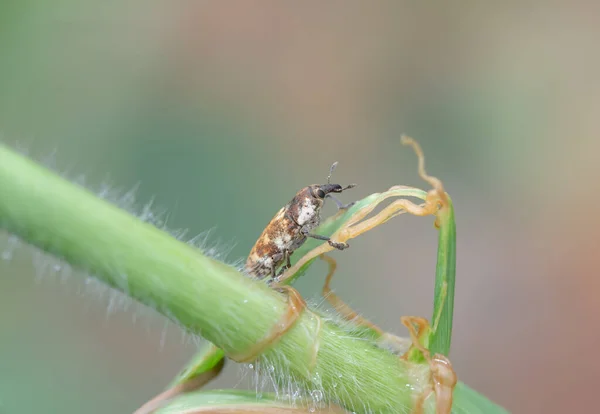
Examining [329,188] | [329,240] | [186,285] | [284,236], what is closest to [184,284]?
[186,285]

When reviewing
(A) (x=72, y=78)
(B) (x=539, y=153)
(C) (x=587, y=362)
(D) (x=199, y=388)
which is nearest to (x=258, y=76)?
(A) (x=72, y=78)

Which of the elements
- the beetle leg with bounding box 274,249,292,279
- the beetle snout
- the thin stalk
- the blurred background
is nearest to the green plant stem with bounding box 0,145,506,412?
the thin stalk

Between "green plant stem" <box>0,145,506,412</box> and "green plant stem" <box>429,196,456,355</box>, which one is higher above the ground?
"green plant stem" <box>429,196,456,355</box>

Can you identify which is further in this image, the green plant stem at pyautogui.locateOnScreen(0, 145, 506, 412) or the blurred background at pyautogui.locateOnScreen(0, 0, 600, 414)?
the blurred background at pyautogui.locateOnScreen(0, 0, 600, 414)

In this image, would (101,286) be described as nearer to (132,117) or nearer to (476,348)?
(476,348)

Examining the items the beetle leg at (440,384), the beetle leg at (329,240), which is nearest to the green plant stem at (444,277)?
the beetle leg at (440,384)

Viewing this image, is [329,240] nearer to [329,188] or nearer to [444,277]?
[444,277]

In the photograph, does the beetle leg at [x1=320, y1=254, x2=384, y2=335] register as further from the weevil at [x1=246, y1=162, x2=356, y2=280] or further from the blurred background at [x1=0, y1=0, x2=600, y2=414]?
the blurred background at [x1=0, y1=0, x2=600, y2=414]

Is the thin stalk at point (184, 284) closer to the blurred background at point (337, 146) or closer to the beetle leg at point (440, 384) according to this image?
the beetle leg at point (440, 384)

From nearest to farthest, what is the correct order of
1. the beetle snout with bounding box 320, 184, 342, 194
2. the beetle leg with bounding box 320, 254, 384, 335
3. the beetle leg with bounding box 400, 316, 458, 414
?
the beetle leg with bounding box 400, 316, 458, 414 < the beetle leg with bounding box 320, 254, 384, 335 < the beetle snout with bounding box 320, 184, 342, 194

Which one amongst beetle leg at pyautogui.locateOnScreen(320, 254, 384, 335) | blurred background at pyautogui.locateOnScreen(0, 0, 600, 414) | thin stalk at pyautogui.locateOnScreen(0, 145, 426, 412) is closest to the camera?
thin stalk at pyautogui.locateOnScreen(0, 145, 426, 412)
